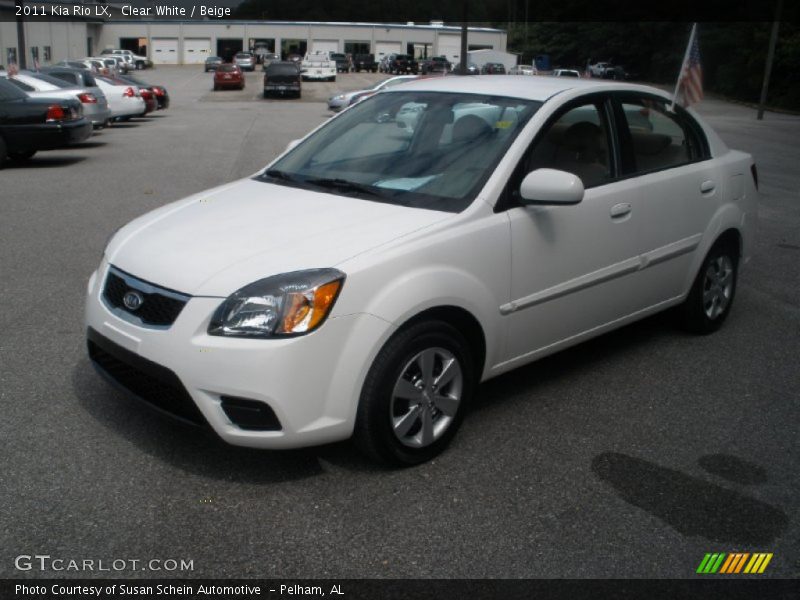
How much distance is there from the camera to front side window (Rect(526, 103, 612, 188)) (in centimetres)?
462

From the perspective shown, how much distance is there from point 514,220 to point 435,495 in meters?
1.38

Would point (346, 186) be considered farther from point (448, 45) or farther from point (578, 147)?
point (448, 45)

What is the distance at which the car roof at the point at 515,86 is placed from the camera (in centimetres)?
486

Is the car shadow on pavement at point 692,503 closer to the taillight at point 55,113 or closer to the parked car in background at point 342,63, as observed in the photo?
the taillight at point 55,113

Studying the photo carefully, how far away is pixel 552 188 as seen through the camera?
13.8 ft

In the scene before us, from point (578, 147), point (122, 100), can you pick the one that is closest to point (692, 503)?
point (578, 147)

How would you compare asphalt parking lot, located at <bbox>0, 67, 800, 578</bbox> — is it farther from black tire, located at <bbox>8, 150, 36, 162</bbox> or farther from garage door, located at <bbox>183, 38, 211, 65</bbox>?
garage door, located at <bbox>183, 38, 211, 65</bbox>

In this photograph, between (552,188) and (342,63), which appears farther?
(342,63)

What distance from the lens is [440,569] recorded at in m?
3.24

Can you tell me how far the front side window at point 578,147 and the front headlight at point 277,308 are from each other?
145 cm

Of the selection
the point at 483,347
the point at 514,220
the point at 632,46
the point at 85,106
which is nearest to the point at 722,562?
the point at 483,347

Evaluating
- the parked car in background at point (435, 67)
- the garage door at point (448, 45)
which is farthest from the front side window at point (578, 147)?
the garage door at point (448, 45)

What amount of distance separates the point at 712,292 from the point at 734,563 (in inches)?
117

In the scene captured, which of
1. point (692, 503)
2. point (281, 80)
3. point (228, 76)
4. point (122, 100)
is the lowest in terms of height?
point (228, 76)
